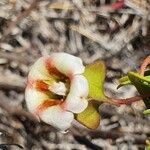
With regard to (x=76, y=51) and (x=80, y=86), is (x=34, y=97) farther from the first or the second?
(x=76, y=51)

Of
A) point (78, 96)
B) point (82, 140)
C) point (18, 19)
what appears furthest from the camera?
point (18, 19)

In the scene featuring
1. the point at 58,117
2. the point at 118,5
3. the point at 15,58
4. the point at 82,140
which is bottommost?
the point at 82,140

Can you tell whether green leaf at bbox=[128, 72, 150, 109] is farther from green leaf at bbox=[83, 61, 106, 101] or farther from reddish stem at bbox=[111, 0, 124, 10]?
reddish stem at bbox=[111, 0, 124, 10]

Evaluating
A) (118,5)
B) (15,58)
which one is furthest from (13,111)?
(118,5)

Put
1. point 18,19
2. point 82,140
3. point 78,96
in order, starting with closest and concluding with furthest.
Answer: point 78,96
point 82,140
point 18,19

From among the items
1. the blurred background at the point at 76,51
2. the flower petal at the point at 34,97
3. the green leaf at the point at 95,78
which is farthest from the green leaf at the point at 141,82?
the blurred background at the point at 76,51

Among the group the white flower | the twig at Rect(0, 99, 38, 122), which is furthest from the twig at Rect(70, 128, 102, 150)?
the white flower

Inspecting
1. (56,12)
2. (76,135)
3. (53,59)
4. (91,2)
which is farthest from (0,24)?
(53,59)

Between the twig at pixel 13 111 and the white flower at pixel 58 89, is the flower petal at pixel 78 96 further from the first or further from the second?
the twig at pixel 13 111
